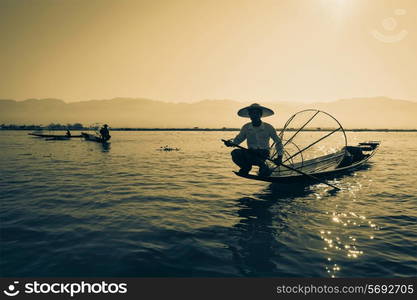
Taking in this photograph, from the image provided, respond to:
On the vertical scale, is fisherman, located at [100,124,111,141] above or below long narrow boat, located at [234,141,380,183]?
above

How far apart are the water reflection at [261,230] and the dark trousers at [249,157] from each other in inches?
55.1

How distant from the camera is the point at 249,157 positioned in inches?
387

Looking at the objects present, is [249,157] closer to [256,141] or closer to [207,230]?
[256,141]

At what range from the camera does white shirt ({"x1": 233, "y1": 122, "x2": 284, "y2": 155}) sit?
989 centimetres

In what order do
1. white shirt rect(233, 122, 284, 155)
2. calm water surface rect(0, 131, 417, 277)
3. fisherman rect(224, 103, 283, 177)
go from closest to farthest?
1. calm water surface rect(0, 131, 417, 277)
2. fisherman rect(224, 103, 283, 177)
3. white shirt rect(233, 122, 284, 155)

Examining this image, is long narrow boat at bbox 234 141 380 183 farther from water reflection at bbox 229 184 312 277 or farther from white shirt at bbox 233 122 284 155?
white shirt at bbox 233 122 284 155

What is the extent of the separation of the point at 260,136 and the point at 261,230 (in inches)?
161

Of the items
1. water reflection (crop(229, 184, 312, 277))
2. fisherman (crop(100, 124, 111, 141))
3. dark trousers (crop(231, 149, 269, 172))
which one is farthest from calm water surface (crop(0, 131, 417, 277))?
fisherman (crop(100, 124, 111, 141))

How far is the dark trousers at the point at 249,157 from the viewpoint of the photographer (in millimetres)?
9812

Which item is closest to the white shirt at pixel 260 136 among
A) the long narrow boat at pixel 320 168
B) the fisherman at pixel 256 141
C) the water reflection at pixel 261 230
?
the fisherman at pixel 256 141

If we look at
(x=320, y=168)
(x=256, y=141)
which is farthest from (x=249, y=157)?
(x=320, y=168)

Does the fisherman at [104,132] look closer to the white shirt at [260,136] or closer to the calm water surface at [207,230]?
the calm water surface at [207,230]

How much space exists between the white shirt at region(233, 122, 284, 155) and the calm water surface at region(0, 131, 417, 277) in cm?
209

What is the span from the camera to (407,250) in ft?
19.1
